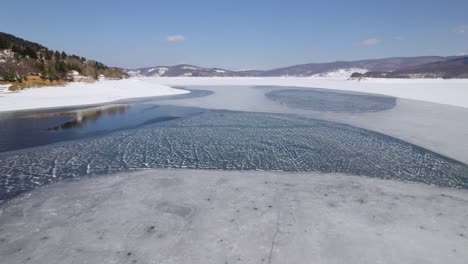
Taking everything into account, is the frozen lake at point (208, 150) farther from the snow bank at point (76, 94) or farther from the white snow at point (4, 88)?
the white snow at point (4, 88)

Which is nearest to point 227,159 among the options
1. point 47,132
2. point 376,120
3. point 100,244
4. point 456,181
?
point 100,244

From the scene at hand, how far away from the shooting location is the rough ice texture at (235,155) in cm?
511

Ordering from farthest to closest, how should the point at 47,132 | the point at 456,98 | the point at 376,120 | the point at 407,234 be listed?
1. the point at 456,98
2. the point at 376,120
3. the point at 47,132
4. the point at 407,234

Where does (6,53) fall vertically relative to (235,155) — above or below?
above

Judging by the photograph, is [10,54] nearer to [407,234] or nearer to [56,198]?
[56,198]

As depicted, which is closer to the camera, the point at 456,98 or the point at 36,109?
the point at 36,109

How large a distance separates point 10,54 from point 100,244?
2029 cm

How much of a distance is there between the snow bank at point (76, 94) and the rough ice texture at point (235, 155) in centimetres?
831

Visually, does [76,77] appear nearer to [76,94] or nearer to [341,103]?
[76,94]

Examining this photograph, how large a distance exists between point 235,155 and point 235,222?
9.46ft

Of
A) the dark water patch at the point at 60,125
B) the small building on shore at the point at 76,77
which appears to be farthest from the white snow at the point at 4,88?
the small building on shore at the point at 76,77

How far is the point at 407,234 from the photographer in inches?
121

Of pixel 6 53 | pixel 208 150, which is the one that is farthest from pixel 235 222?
pixel 6 53

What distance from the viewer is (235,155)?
617cm
